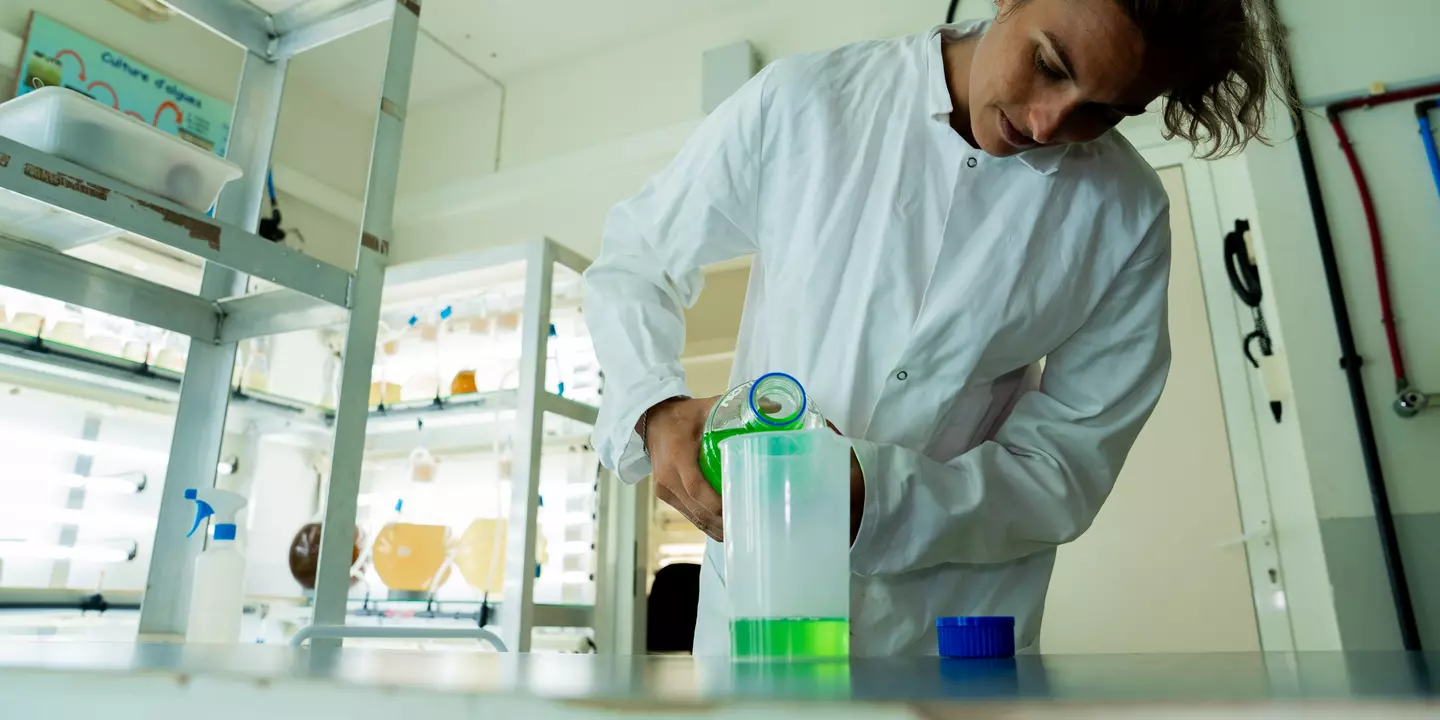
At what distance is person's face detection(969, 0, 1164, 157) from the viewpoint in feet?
2.60

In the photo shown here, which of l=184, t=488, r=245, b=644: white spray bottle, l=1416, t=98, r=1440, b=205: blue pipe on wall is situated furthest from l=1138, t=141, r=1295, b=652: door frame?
l=184, t=488, r=245, b=644: white spray bottle

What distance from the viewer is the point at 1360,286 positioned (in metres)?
1.86

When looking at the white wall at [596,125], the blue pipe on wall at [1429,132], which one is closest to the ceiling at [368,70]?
the white wall at [596,125]

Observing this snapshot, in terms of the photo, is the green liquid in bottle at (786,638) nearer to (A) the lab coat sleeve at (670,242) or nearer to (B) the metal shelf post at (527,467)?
(A) the lab coat sleeve at (670,242)

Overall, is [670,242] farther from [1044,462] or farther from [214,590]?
[214,590]

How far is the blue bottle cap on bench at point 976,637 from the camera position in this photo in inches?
21.1

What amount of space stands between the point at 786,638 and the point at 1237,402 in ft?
6.60

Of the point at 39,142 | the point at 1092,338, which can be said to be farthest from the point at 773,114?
the point at 39,142

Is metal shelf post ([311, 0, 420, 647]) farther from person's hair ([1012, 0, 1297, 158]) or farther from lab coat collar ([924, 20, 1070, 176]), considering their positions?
person's hair ([1012, 0, 1297, 158])

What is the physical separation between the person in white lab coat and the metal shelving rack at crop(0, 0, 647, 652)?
0.34 metres

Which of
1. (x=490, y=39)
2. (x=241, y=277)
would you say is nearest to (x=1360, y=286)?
(x=241, y=277)

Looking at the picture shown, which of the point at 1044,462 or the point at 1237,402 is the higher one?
the point at 1237,402

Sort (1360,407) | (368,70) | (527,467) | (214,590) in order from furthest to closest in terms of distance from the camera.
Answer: (368,70) → (527,467) → (1360,407) → (214,590)

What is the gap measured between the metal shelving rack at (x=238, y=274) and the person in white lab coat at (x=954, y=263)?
338 mm
